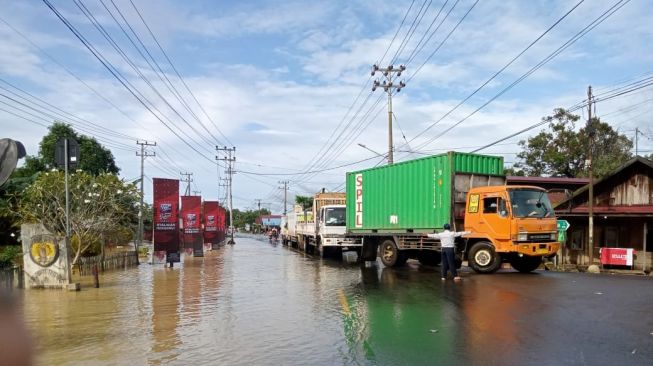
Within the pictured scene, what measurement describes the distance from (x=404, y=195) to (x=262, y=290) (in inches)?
270

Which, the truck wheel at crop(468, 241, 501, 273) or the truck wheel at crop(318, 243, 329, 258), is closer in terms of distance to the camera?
the truck wheel at crop(468, 241, 501, 273)

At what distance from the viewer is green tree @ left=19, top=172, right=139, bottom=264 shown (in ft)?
59.4

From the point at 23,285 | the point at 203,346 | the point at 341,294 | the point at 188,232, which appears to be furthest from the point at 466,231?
the point at 188,232

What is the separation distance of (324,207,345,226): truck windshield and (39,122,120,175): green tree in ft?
83.9

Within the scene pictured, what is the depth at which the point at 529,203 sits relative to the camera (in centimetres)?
1516

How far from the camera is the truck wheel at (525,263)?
15.9 metres

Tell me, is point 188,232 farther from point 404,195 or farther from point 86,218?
point 404,195

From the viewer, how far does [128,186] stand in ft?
65.7

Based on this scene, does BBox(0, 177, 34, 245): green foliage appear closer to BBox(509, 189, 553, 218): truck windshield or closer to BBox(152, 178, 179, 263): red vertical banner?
BBox(152, 178, 179, 263): red vertical banner

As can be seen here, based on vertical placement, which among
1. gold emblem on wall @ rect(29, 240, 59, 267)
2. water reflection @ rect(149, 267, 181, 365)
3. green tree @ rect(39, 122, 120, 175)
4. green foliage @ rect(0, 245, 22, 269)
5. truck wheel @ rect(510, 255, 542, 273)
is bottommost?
green foliage @ rect(0, 245, 22, 269)

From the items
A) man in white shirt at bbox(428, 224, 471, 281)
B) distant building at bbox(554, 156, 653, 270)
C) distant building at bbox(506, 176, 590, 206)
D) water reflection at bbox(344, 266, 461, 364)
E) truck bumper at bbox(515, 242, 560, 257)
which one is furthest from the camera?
distant building at bbox(506, 176, 590, 206)

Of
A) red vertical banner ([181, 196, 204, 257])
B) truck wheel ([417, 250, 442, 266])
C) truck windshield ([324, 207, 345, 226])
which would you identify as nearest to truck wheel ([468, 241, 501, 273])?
truck wheel ([417, 250, 442, 266])

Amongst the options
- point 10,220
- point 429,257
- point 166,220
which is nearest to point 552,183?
point 429,257

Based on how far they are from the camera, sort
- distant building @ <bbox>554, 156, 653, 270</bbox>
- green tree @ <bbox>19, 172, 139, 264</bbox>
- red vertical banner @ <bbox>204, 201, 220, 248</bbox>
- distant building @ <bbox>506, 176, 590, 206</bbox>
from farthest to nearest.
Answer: red vertical banner @ <bbox>204, 201, 220, 248</bbox>
distant building @ <bbox>506, 176, 590, 206</bbox>
distant building @ <bbox>554, 156, 653, 270</bbox>
green tree @ <bbox>19, 172, 139, 264</bbox>
